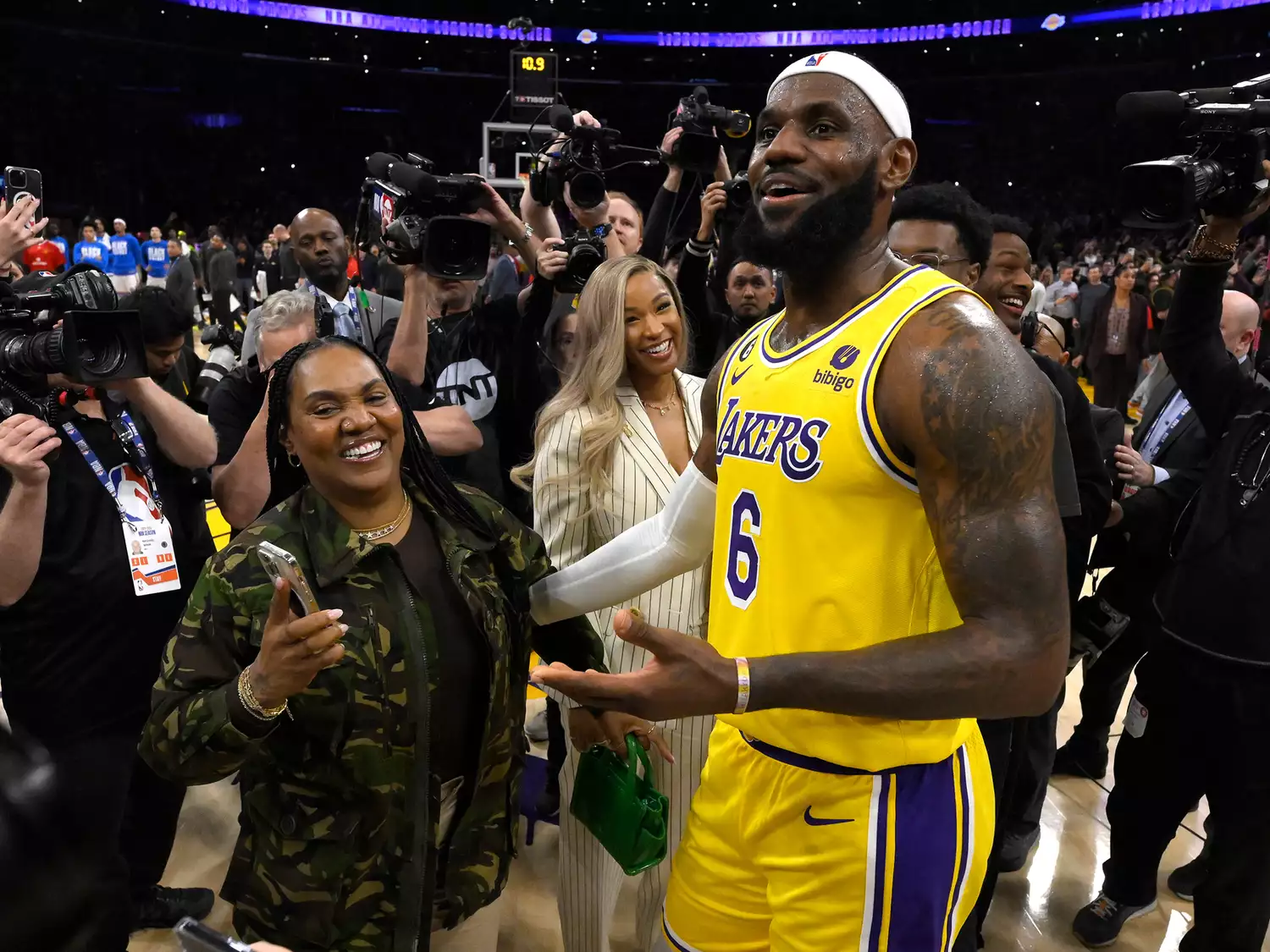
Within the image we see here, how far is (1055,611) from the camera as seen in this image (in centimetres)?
130

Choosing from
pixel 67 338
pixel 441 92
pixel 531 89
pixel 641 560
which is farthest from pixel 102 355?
pixel 441 92

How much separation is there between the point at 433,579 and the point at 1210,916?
7.22 ft

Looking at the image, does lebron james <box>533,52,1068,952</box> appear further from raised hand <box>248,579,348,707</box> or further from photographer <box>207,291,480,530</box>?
photographer <box>207,291,480,530</box>

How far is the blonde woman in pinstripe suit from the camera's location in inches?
103

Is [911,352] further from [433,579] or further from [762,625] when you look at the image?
[433,579]

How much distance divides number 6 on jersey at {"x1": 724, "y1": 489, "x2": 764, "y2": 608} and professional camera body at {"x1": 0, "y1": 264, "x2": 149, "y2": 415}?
1.56m

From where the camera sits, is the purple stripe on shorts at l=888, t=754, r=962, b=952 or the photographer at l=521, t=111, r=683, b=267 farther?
the photographer at l=521, t=111, r=683, b=267

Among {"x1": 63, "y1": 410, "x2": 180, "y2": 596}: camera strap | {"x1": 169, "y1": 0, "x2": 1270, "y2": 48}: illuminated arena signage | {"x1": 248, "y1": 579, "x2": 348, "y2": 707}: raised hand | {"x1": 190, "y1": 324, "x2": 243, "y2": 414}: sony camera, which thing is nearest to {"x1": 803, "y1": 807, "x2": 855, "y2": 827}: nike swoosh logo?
{"x1": 248, "y1": 579, "x2": 348, "y2": 707}: raised hand

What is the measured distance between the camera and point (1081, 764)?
4051 millimetres

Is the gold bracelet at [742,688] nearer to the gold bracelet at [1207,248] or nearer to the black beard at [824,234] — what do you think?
the black beard at [824,234]

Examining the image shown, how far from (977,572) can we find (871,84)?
2.61 ft

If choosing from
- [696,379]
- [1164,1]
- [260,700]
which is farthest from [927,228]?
[1164,1]

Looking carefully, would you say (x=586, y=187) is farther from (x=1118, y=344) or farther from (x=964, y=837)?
(x=1118, y=344)

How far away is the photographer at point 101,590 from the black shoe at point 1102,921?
2.77 m
